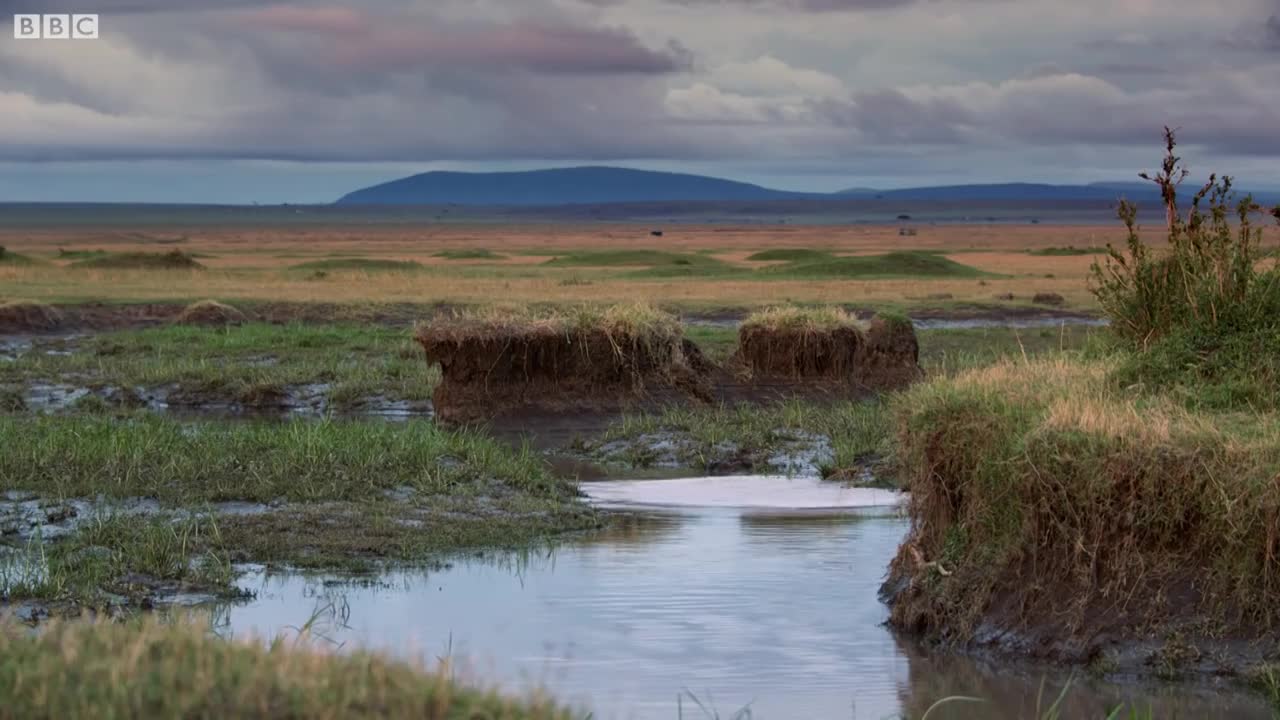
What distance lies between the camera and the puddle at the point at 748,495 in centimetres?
1655

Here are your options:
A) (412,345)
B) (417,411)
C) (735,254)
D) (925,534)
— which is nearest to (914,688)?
(925,534)

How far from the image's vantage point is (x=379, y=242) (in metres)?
130

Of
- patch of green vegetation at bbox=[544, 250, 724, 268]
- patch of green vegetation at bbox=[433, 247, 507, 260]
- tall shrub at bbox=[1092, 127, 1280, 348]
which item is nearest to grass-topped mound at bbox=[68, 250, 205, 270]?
patch of green vegetation at bbox=[544, 250, 724, 268]

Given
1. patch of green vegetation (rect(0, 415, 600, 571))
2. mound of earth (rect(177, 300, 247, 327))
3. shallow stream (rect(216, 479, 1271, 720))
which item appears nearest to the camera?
shallow stream (rect(216, 479, 1271, 720))

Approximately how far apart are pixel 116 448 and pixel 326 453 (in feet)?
6.19

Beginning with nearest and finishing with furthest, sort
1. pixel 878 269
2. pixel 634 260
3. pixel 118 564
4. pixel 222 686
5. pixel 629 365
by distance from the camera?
pixel 222 686 < pixel 118 564 < pixel 629 365 < pixel 878 269 < pixel 634 260

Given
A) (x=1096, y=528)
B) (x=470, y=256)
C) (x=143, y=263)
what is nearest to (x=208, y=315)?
(x=143, y=263)

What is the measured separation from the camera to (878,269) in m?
58.9

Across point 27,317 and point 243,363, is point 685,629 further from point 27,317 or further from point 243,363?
point 27,317

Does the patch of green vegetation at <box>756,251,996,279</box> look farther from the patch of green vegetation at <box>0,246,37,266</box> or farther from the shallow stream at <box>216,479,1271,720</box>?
the shallow stream at <box>216,479,1271,720</box>

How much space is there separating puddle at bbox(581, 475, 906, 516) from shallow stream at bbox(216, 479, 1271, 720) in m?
1.13

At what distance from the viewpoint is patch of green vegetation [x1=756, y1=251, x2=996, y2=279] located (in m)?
57.6

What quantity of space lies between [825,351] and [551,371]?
4.14 metres

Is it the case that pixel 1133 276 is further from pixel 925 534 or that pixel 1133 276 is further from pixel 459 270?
pixel 459 270
